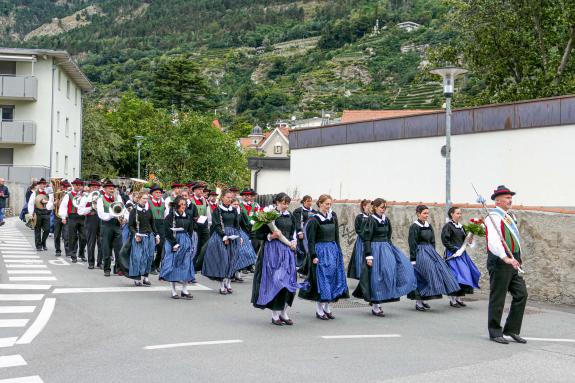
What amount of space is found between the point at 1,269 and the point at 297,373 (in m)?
11.1

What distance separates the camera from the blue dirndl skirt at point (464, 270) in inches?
482

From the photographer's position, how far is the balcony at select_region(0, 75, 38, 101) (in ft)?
141

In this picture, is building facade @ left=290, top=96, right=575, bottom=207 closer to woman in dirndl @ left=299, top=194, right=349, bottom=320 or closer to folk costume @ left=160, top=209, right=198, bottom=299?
woman in dirndl @ left=299, top=194, right=349, bottom=320

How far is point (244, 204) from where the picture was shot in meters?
16.6

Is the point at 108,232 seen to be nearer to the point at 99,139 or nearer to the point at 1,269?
the point at 1,269

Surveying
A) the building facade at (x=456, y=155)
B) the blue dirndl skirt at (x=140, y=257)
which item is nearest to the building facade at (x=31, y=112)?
the building facade at (x=456, y=155)

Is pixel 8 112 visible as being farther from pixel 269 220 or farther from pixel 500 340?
pixel 500 340

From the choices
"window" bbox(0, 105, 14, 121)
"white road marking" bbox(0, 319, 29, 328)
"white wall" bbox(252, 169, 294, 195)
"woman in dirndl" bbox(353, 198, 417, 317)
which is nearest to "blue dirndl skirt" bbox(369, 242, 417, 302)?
"woman in dirndl" bbox(353, 198, 417, 317)

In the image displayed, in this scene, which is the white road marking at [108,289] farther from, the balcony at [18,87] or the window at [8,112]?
the window at [8,112]

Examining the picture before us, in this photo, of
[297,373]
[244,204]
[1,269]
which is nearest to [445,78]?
[244,204]

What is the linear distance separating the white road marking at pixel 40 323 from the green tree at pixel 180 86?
7704 centimetres

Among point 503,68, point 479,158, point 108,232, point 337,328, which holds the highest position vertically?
point 503,68

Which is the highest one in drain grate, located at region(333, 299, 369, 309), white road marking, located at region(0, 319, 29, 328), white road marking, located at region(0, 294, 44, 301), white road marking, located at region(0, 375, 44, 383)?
white road marking, located at region(0, 375, 44, 383)

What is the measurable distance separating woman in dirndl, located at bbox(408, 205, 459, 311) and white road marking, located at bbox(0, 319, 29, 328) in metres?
5.96
